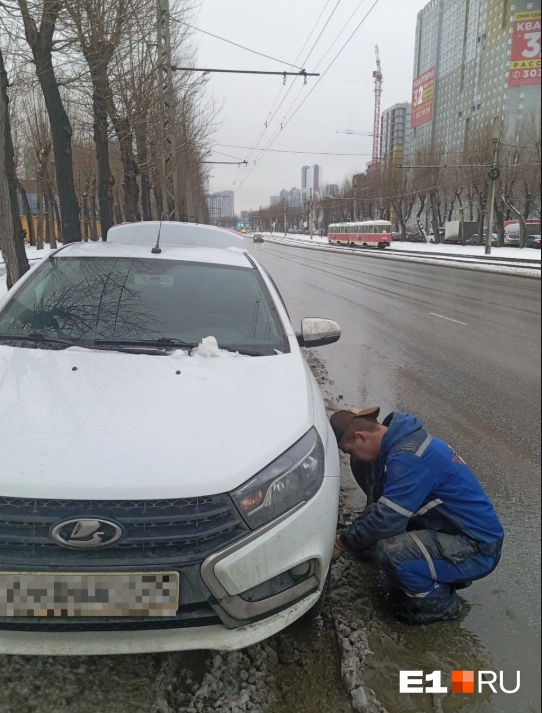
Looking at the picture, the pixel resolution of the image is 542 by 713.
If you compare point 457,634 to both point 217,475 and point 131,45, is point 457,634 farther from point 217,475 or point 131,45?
point 131,45

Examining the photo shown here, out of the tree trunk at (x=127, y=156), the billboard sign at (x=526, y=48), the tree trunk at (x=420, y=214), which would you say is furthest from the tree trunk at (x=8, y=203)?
the tree trunk at (x=420, y=214)

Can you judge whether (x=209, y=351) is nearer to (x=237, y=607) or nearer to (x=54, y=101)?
(x=237, y=607)

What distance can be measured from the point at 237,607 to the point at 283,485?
420 millimetres

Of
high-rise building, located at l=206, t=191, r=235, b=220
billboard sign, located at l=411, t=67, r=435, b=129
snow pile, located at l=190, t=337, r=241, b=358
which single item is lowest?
snow pile, located at l=190, t=337, r=241, b=358

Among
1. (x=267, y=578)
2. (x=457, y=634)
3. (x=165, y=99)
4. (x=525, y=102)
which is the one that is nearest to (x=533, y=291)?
(x=525, y=102)

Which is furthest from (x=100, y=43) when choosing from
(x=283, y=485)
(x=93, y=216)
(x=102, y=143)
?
(x=93, y=216)

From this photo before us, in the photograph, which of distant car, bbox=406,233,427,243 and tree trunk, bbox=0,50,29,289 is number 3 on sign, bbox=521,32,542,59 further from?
distant car, bbox=406,233,427,243

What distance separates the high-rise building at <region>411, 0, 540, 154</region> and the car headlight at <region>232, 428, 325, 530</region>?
1219mm

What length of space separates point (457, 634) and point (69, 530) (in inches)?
65.8

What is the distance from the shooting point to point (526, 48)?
853 millimetres

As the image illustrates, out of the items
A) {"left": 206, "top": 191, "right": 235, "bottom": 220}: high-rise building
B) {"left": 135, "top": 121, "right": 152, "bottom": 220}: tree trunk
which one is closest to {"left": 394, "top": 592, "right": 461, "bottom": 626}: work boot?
{"left": 135, "top": 121, "right": 152, "bottom": 220}: tree trunk

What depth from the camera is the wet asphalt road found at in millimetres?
1467

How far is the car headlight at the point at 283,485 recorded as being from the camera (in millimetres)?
1851

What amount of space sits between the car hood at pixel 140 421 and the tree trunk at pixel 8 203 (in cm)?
578
